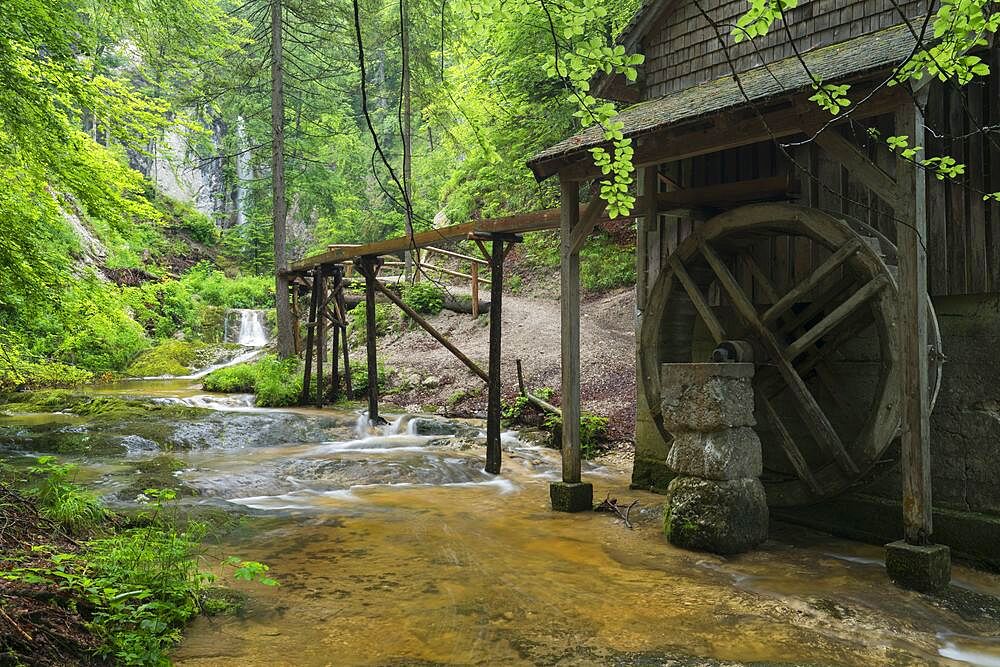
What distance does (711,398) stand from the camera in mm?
5363

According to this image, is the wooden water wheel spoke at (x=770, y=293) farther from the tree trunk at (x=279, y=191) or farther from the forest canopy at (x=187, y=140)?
the tree trunk at (x=279, y=191)

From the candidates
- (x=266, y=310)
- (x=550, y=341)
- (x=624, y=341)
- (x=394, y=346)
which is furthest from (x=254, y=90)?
(x=624, y=341)

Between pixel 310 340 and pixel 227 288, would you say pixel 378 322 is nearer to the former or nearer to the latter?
pixel 310 340

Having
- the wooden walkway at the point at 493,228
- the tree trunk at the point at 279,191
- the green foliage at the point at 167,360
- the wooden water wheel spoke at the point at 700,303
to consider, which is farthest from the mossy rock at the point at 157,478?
the green foliage at the point at 167,360

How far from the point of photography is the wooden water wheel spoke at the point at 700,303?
21.4 ft

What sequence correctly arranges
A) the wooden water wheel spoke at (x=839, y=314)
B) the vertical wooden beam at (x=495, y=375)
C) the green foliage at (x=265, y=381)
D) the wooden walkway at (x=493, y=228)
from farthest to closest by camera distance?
the green foliage at (x=265, y=381), the vertical wooden beam at (x=495, y=375), the wooden walkway at (x=493, y=228), the wooden water wheel spoke at (x=839, y=314)

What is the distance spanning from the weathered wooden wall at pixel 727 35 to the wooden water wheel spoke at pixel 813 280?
1675mm

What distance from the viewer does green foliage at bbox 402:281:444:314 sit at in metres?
18.5

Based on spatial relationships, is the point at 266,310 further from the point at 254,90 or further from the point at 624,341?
the point at 624,341

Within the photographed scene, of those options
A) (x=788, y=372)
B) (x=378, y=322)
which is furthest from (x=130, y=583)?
(x=378, y=322)

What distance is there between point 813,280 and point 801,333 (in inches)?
33.5

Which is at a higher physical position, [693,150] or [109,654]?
[693,150]

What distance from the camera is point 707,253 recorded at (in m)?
6.60

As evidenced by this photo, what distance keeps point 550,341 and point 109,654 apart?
12.2 meters
